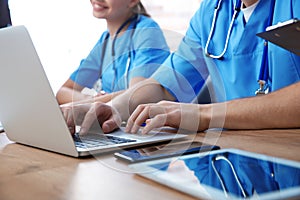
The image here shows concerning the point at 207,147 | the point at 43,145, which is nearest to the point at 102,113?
the point at 43,145

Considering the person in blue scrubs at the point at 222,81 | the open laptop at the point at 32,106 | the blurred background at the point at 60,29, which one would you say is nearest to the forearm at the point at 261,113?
the person in blue scrubs at the point at 222,81

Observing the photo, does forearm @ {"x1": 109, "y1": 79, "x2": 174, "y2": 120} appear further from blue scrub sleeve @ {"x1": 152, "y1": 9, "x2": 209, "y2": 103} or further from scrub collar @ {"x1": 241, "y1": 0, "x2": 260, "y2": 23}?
scrub collar @ {"x1": 241, "y1": 0, "x2": 260, "y2": 23}

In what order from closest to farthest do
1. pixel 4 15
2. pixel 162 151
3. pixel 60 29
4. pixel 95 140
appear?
pixel 162 151
pixel 95 140
pixel 4 15
pixel 60 29

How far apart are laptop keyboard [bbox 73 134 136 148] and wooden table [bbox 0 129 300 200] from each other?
59 millimetres

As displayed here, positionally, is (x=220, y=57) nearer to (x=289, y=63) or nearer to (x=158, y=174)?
(x=289, y=63)

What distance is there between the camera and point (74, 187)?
52cm

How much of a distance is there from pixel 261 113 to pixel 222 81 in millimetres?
293

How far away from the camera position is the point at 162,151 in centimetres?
68

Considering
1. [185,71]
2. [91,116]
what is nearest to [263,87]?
[185,71]

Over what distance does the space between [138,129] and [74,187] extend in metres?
0.37

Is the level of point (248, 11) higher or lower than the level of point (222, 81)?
higher

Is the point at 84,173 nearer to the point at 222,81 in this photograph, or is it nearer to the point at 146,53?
the point at 222,81

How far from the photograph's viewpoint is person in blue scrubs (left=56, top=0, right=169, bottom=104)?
158 cm

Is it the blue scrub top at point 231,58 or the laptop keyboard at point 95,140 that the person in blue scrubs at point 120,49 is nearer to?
the blue scrub top at point 231,58
